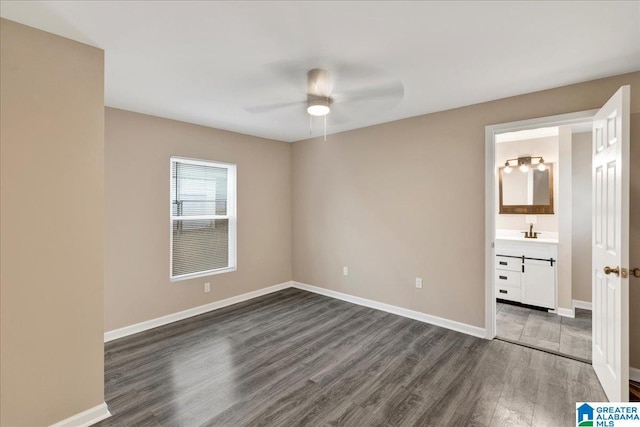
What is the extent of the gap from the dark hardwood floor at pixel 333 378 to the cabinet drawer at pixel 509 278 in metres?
1.50

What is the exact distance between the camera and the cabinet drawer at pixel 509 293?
4.19m

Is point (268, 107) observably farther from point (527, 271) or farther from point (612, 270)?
point (527, 271)

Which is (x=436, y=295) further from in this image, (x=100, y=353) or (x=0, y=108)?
(x=0, y=108)

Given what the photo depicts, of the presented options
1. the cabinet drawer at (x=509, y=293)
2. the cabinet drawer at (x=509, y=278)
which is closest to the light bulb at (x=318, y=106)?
the cabinet drawer at (x=509, y=278)

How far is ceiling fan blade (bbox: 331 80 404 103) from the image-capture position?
2770 millimetres

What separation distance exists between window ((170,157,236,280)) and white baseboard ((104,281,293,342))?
1.48 ft

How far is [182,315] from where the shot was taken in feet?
12.5

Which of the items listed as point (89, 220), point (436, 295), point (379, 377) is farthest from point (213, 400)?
point (436, 295)

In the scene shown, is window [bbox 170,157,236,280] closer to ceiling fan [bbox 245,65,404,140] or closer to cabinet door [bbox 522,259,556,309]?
ceiling fan [bbox 245,65,404,140]

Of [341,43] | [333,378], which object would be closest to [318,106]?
[341,43]

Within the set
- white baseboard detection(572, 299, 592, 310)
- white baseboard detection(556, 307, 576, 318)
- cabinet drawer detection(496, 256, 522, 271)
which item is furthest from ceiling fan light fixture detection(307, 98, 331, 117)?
white baseboard detection(572, 299, 592, 310)

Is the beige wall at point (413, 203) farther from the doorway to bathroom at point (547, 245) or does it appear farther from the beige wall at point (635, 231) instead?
the doorway to bathroom at point (547, 245)

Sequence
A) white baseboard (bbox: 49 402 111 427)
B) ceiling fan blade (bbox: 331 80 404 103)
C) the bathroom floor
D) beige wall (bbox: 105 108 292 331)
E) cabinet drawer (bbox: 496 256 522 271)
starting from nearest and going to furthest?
white baseboard (bbox: 49 402 111 427)
ceiling fan blade (bbox: 331 80 404 103)
the bathroom floor
beige wall (bbox: 105 108 292 331)
cabinet drawer (bbox: 496 256 522 271)

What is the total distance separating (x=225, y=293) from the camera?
4.31 metres
